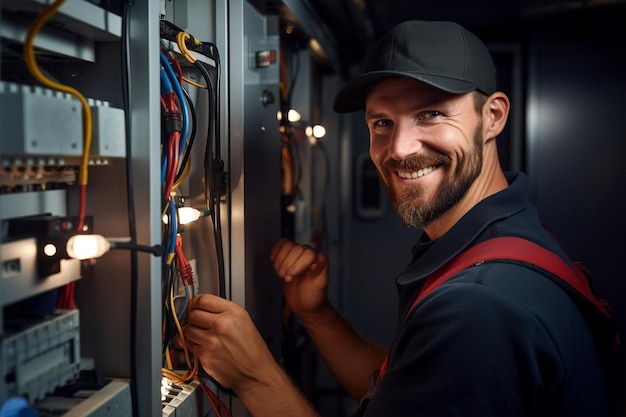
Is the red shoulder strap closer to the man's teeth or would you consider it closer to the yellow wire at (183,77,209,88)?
the man's teeth

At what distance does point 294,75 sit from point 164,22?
4.14 feet

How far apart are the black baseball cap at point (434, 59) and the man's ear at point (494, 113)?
1.2 inches

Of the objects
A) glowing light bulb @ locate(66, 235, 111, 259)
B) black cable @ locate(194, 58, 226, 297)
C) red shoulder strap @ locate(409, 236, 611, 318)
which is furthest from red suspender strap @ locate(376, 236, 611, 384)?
glowing light bulb @ locate(66, 235, 111, 259)

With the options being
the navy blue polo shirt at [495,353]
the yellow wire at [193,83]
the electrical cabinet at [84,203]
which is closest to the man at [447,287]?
the navy blue polo shirt at [495,353]

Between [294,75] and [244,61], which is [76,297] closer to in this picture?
[244,61]

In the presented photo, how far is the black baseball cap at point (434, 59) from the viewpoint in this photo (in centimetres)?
134

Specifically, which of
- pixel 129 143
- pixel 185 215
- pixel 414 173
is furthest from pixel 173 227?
pixel 414 173

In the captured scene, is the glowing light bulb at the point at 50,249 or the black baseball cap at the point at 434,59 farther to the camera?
the black baseball cap at the point at 434,59

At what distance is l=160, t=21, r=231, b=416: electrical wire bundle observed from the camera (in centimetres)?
119

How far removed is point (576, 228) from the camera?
300cm

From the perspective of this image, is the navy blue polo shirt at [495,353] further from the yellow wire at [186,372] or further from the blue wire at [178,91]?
the blue wire at [178,91]

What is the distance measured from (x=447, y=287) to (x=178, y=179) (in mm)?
634

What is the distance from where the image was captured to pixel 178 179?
1336mm

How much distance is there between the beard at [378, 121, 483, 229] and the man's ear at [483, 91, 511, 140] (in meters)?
0.04
